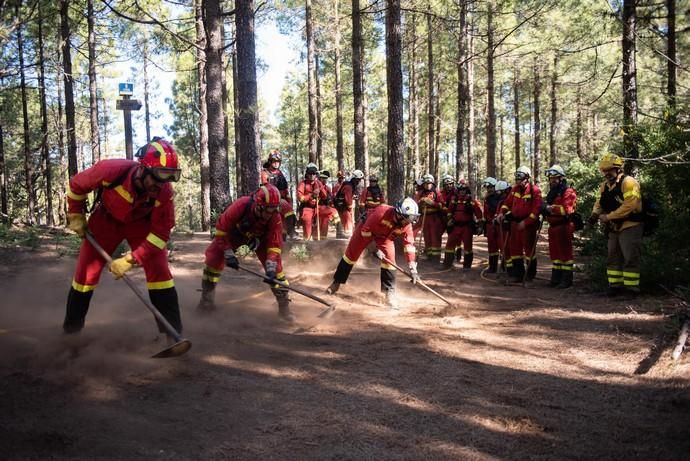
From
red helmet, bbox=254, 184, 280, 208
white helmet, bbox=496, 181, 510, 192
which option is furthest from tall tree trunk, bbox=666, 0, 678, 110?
red helmet, bbox=254, 184, 280, 208

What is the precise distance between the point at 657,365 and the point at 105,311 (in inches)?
249

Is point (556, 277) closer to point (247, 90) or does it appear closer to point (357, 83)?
point (247, 90)

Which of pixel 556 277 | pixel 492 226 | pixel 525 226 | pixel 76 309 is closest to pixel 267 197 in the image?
pixel 76 309

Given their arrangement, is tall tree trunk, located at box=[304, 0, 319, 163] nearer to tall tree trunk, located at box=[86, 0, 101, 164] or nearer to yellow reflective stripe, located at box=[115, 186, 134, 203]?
tall tree trunk, located at box=[86, 0, 101, 164]

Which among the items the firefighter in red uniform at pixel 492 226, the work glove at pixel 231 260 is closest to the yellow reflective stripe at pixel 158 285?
the work glove at pixel 231 260

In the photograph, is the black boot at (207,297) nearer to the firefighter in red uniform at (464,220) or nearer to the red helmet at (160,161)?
the red helmet at (160,161)

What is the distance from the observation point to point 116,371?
456 cm

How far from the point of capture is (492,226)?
12.0 m

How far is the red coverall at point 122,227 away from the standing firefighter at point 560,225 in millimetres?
7346

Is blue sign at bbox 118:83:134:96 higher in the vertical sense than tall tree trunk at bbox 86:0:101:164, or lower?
lower

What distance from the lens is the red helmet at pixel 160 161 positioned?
4621 mm

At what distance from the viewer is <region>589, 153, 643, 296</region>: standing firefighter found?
823 cm

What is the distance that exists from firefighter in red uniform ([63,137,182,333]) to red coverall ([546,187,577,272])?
290 inches

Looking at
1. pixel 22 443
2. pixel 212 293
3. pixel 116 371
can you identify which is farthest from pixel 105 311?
pixel 22 443
